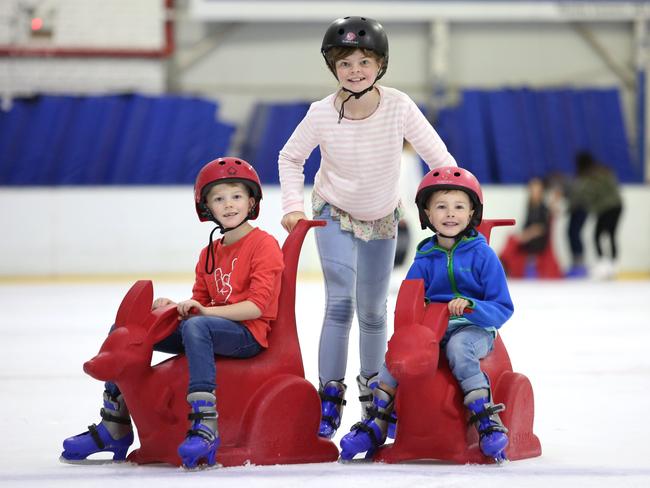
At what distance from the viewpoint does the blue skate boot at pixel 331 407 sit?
11.4 ft

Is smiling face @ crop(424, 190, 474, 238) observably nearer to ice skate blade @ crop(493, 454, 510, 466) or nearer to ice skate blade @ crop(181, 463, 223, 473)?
ice skate blade @ crop(493, 454, 510, 466)

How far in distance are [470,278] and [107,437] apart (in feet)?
3.49

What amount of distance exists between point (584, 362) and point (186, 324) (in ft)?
9.31

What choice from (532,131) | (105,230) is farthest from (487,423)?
(532,131)

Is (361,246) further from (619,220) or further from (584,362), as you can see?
(619,220)

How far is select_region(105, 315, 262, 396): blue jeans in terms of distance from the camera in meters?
2.98

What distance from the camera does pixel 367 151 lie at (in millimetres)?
3605

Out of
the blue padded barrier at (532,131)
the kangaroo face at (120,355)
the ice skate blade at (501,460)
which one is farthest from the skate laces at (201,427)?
the blue padded barrier at (532,131)

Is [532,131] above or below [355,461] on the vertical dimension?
above

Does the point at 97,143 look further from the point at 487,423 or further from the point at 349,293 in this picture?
the point at 487,423

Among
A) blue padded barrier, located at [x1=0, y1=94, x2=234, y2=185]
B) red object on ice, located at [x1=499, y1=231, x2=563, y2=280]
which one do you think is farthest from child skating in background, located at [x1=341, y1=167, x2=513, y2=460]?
blue padded barrier, located at [x1=0, y1=94, x2=234, y2=185]

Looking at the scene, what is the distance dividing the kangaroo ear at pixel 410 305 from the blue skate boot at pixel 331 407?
529 millimetres

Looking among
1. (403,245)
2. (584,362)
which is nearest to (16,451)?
(584,362)

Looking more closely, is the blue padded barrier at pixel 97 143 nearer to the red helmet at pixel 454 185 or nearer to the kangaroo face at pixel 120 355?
the red helmet at pixel 454 185
